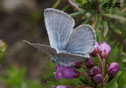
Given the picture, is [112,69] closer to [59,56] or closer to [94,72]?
[94,72]

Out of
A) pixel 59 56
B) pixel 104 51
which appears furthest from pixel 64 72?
pixel 104 51

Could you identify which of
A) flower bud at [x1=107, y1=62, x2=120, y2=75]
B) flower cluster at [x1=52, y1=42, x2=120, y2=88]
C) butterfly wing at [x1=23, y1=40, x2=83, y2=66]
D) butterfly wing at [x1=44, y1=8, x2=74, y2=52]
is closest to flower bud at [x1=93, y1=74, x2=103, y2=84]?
flower cluster at [x1=52, y1=42, x2=120, y2=88]

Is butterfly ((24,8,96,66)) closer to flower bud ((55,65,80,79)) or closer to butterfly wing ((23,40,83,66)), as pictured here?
butterfly wing ((23,40,83,66))

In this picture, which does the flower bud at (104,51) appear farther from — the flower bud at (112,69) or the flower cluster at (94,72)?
the flower bud at (112,69)

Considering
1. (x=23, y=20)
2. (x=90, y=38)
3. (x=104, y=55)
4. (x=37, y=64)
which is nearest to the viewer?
(x=90, y=38)

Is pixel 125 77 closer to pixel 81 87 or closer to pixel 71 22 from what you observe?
pixel 81 87

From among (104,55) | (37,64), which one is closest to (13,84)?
(37,64)
